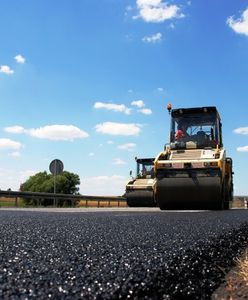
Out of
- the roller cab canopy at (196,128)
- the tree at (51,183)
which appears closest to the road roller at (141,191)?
the roller cab canopy at (196,128)

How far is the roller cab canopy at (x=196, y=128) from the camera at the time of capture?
41.9 ft

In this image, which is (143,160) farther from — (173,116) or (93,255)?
(93,255)

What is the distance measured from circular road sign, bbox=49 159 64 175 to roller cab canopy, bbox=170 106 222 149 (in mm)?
8827

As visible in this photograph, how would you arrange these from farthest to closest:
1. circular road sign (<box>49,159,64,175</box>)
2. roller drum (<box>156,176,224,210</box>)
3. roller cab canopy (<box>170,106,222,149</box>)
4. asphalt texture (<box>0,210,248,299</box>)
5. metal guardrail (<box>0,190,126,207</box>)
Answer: circular road sign (<box>49,159,64,175</box>), metal guardrail (<box>0,190,126,207</box>), roller cab canopy (<box>170,106,222,149</box>), roller drum (<box>156,176,224,210</box>), asphalt texture (<box>0,210,248,299</box>)

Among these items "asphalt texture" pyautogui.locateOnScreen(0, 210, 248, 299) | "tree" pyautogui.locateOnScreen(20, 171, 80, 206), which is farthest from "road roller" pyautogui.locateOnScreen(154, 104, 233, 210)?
"tree" pyautogui.locateOnScreen(20, 171, 80, 206)

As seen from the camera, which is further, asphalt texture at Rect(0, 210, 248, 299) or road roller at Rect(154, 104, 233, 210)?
road roller at Rect(154, 104, 233, 210)

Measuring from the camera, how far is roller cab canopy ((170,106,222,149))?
41.9 feet

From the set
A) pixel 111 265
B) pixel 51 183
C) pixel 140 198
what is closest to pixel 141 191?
pixel 140 198

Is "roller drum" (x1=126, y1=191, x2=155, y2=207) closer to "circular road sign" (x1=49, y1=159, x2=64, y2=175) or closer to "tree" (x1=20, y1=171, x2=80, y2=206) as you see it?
"circular road sign" (x1=49, y1=159, x2=64, y2=175)

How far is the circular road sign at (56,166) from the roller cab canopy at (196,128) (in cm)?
883

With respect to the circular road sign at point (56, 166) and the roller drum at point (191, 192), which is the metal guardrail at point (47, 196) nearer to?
the circular road sign at point (56, 166)

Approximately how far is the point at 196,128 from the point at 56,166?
9.34 meters

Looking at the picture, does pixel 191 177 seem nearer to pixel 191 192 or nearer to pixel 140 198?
pixel 191 192

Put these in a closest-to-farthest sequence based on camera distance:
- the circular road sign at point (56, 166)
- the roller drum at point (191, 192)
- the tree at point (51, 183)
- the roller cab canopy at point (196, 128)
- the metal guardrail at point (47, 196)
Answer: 1. the roller drum at point (191, 192)
2. the roller cab canopy at point (196, 128)
3. the metal guardrail at point (47, 196)
4. the circular road sign at point (56, 166)
5. the tree at point (51, 183)
